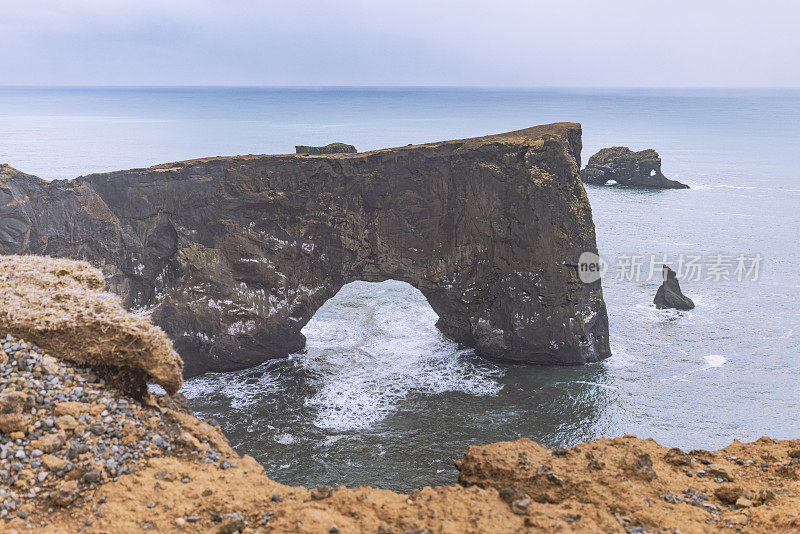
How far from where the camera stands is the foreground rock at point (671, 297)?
49594mm

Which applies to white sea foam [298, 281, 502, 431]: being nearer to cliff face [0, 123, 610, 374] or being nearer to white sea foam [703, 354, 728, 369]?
cliff face [0, 123, 610, 374]

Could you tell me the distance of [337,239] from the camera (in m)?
41.6

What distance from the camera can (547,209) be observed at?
39750 mm

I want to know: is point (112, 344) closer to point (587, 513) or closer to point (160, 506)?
point (160, 506)

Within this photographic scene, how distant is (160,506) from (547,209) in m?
32.2

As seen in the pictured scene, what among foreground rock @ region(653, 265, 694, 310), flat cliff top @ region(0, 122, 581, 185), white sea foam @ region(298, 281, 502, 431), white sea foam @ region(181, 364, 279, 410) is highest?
flat cliff top @ region(0, 122, 581, 185)

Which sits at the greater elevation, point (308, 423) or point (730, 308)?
point (730, 308)

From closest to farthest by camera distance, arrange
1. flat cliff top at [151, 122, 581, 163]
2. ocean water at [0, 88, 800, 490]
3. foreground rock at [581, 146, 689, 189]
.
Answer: ocean water at [0, 88, 800, 490]
flat cliff top at [151, 122, 581, 163]
foreground rock at [581, 146, 689, 189]

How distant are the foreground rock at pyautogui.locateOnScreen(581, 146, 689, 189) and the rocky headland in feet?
308

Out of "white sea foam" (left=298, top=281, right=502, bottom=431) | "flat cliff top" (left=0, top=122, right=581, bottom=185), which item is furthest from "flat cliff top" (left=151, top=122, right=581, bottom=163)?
"white sea foam" (left=298, top=281, right=502, bottom=431)

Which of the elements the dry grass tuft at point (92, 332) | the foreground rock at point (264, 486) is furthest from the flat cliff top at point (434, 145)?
the foreground rock at point (264, 486)

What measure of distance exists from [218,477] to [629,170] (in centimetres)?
10239

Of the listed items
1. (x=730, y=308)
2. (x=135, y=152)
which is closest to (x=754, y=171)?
(x=730, y=308)

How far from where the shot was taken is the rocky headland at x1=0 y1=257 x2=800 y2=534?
11984 mm
